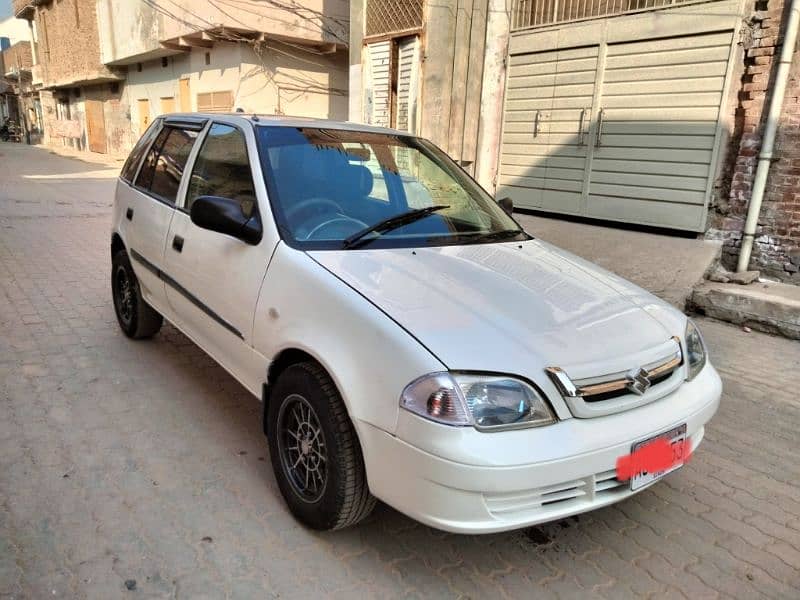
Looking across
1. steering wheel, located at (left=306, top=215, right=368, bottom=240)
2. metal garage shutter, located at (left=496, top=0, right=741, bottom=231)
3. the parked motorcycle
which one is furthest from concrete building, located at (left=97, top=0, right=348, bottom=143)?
the parked motorcycle

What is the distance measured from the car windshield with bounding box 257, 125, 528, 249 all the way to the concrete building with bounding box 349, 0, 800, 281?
13.7ft

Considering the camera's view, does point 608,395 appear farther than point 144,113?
No

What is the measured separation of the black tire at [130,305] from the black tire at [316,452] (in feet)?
7.07

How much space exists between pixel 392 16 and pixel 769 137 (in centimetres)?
606

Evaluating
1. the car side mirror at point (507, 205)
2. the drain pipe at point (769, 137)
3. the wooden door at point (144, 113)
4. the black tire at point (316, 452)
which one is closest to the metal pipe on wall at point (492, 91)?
the drain pipe at point (769, 137)

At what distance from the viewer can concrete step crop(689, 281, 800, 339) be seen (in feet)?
17.2

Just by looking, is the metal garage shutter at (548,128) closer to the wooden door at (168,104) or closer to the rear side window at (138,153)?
the rear side window at (138,153)

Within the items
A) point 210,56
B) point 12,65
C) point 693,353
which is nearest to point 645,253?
point 693,353

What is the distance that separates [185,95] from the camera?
17750 mm

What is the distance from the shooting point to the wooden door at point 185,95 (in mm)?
17469

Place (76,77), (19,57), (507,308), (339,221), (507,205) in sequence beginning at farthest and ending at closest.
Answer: (19,57), (76,77), (507,205), (339,221), (507,308)

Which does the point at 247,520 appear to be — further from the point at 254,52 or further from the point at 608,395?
the point at 254,52

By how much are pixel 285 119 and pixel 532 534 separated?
2582 mm

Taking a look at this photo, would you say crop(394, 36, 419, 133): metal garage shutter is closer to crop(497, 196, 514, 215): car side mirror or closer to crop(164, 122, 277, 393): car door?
crop(497, 196, 514, 215): car side mirror
